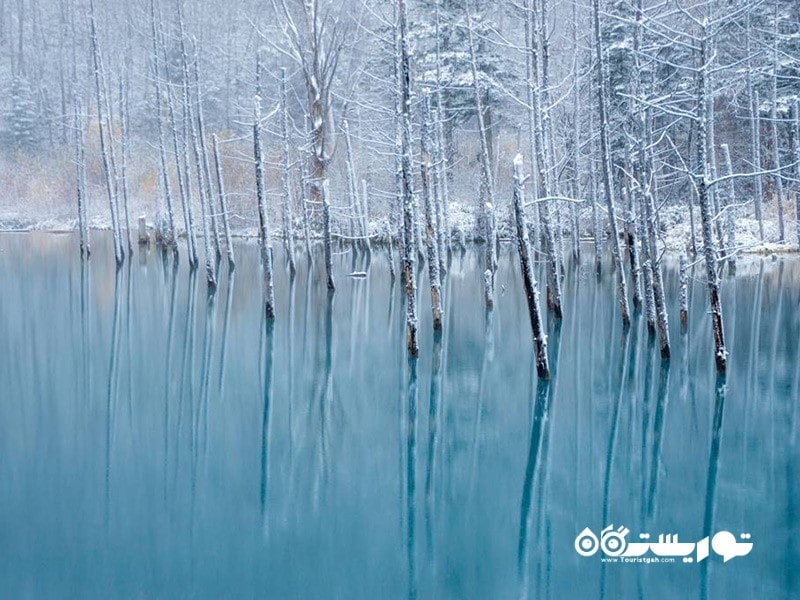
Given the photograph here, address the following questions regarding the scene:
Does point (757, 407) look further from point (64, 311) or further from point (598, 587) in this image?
point (64, 311)

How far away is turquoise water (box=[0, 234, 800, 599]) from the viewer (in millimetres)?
6719

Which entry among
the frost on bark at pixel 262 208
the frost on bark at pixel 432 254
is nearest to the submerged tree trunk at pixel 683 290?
the frost on bark at pixel 432 254

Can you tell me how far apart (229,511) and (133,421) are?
3.69 meters

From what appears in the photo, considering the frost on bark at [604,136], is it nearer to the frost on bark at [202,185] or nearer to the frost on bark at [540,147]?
the frost on bark at [540,147]

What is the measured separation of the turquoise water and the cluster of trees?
1241mm

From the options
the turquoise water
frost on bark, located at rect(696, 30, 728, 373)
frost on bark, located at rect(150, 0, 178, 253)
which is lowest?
the turquoise water

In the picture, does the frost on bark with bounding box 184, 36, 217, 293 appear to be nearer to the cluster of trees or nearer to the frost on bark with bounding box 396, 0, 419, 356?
the cluster of trees

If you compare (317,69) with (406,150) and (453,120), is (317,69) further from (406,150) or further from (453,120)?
A: (406,150)

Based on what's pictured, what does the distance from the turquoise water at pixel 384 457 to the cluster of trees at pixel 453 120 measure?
1241 millimetres

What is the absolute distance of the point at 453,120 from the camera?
116ft

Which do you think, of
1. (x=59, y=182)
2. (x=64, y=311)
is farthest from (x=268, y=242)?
(x=59, y=182)

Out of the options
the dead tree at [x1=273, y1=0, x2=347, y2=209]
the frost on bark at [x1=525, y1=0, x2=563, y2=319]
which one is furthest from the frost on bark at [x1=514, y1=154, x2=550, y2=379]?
the dead tree at [x1=273, y1=0, x2=347, y2=209]

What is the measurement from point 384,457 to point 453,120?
90.1ft

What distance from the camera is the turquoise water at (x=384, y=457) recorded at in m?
6.72
